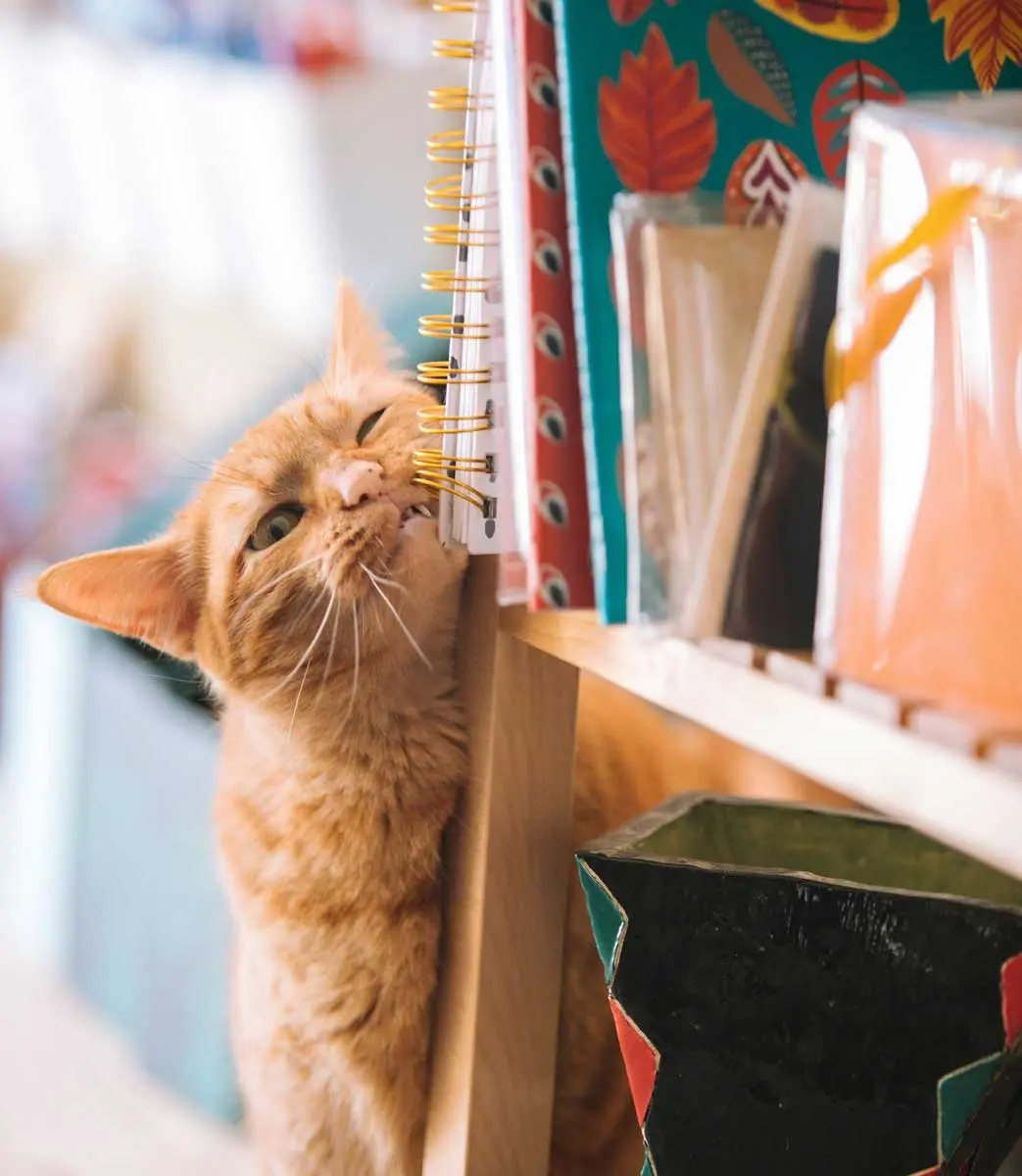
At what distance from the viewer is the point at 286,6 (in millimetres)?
1936

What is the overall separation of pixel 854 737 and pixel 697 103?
315 millimetres

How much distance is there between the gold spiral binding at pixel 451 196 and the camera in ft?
2.14

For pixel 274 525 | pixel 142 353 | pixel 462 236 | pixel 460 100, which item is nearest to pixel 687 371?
pixel 462 236

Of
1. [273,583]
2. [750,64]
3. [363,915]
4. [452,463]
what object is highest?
[750,64]

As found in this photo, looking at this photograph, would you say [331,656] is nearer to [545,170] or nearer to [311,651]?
[311,651]

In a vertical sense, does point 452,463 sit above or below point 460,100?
below

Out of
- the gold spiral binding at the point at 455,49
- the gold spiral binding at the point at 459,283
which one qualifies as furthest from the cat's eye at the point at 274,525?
the gold spiral binding at the point at 455,49

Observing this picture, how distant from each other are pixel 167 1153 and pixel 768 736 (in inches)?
59.0

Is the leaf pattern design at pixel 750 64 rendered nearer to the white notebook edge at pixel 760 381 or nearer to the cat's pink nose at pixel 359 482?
the white notebook edge at pixel 760 381

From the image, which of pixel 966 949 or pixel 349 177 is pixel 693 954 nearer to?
pixel 966 949

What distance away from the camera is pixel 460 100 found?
0.72 m

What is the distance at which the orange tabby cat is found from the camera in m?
0.78

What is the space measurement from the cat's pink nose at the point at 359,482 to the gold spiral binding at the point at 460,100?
0.76 feet

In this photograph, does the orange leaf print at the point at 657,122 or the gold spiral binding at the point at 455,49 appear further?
the gold spiral binding at the point at 455,49
